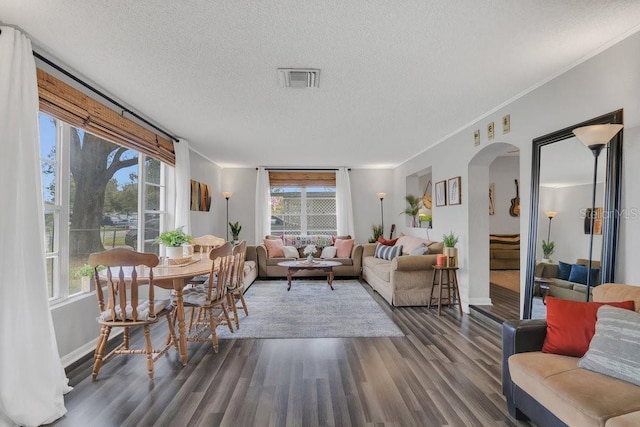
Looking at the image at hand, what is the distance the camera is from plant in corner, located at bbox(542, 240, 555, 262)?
9.03 feet

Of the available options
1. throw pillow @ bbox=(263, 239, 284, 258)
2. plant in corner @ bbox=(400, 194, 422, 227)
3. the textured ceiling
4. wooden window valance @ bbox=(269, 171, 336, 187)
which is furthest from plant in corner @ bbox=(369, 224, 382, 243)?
the textured ceiling

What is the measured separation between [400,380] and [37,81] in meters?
3.40

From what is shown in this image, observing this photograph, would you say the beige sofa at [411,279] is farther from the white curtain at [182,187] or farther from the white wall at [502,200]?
the white wall at [502,200]

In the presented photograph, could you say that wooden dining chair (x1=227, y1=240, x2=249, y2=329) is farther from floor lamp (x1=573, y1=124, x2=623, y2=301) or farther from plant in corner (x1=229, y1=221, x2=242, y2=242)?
plant in corner (x1=229, y1=221, x2=242, y2=242)

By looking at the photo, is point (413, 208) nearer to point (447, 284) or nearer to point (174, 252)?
point (447, 284)

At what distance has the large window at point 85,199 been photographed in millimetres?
2672

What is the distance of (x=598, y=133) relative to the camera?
2.09 meters

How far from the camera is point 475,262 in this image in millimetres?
4160

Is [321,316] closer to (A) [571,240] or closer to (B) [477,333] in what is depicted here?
(B) [477,333]

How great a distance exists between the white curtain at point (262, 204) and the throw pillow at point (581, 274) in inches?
231

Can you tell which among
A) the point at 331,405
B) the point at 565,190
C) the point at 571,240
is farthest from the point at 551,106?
the point at 331,405

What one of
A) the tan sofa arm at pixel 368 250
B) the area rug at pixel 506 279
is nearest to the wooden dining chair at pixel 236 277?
the tan sofa arm at pixel 368 250

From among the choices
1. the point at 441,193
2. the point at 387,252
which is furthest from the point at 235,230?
the point at 441,193

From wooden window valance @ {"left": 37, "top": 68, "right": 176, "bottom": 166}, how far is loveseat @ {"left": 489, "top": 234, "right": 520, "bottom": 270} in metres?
5.82
